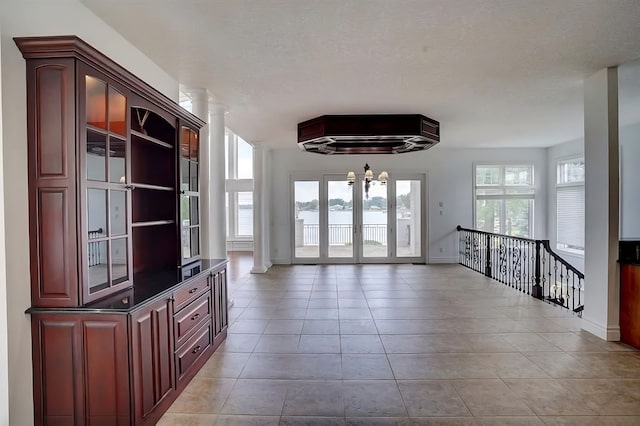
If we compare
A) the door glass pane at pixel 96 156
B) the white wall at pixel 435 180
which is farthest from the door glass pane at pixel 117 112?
the white wall at pixel 435 180

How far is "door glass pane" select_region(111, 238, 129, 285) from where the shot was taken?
89.2 inches

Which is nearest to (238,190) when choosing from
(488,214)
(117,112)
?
(488,214)

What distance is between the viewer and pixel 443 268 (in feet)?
25.4

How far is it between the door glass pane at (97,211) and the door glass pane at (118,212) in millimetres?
65

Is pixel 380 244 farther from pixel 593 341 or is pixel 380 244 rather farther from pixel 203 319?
pixel 203 319

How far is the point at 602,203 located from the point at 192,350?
14.0 feet

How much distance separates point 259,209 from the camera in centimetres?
739

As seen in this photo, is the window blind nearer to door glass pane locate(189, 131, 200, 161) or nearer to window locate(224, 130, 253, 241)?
door glass pane locate(189, 131, 200, 161)

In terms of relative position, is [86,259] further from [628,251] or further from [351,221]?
[351,221]

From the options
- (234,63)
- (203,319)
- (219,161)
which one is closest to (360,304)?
(203,319)

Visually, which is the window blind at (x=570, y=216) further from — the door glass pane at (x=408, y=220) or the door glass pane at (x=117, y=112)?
the door glass pane at (x=117, y=112)

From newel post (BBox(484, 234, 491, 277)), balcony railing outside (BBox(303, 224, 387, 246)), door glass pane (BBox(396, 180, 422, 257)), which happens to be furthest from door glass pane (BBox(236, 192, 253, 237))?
newel post (BBox(484, 234, 491, 277))

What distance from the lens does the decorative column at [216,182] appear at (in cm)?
450

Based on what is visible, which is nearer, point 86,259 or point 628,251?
point 86,259
